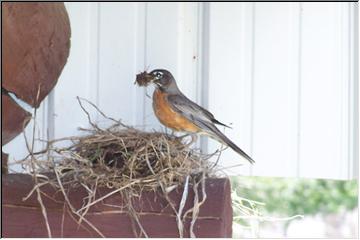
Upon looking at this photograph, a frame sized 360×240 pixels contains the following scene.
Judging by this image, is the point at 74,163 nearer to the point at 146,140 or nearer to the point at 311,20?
the point at 146,140

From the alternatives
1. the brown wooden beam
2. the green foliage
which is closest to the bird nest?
the brown wooden beam

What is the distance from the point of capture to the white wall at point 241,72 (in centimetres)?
226

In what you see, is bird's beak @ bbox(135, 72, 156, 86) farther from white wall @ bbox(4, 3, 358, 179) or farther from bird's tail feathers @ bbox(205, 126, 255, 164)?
bird's tail feathers @ bbox(205, 126, 255, 164)

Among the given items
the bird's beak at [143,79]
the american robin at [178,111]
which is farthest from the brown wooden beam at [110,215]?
the bird's beak at [143,79]

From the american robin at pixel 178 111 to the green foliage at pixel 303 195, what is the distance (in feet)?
11.3

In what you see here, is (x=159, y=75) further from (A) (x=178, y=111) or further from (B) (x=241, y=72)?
(B) (x=241, y=72)

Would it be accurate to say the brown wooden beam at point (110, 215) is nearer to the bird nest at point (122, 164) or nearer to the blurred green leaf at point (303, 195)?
the bird nest at point (122, 164)

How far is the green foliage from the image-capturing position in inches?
227

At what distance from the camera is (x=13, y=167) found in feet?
7.42

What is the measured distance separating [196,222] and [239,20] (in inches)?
30.8

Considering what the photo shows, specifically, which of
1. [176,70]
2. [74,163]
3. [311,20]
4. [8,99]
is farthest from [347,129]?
[8,99]

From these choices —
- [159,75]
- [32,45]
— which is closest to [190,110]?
[159,75]

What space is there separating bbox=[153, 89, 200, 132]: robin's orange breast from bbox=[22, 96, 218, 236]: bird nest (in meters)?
0.09

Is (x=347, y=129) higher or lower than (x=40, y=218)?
higher
